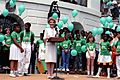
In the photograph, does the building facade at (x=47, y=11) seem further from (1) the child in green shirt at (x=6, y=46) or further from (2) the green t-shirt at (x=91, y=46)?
→ (2) the green t-shirt at (x=91, y=46)

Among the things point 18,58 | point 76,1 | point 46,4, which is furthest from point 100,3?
point 18,58

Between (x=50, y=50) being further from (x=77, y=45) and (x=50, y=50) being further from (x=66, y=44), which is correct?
(x=77, y=45)

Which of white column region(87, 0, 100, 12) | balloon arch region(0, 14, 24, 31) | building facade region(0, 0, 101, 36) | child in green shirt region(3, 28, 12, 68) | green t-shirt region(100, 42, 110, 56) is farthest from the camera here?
white column region(87, 0, 100, 12)

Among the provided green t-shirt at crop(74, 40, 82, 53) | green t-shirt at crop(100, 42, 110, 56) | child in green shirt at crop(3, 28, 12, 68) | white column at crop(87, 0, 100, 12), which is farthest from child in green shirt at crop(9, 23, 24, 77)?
white column at crop(87, 0, 100, 12)

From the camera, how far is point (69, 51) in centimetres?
1511

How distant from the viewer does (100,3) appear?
26.5 meters

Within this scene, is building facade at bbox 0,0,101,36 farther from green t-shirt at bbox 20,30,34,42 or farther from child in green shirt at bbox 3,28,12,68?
green t-shirt at bbox 20,30,34,42

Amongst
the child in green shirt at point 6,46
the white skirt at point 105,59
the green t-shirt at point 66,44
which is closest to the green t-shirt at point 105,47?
the white skirt at point 105,59

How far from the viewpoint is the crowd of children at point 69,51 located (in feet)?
38.3

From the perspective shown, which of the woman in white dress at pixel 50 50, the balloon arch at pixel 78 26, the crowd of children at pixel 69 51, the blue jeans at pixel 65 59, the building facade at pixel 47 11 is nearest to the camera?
the woman in white dress at pixel 50 50

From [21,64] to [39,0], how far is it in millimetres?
9470

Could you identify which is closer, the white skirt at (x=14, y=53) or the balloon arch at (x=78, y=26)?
the white skirt at (x=14, y=53)

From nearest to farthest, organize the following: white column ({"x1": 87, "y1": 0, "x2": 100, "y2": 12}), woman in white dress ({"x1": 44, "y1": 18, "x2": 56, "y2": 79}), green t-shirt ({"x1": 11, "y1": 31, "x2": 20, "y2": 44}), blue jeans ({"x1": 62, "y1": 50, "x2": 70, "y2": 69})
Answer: woman in white dress ({"x1": 44, "y1": 18, "x2": 56, "y2": 79})
green t-shirt ({"x1": 11, "y1": 31, "x2": 20, "y2": 44})
blue jeans ({"x1": 62, "y1": 50, "x2": 70, "y2": 69})
white column ({"x1": 87, "y1": 0, "x2": 100, "y2": 12})

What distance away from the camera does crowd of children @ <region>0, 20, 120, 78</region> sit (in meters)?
11.7
